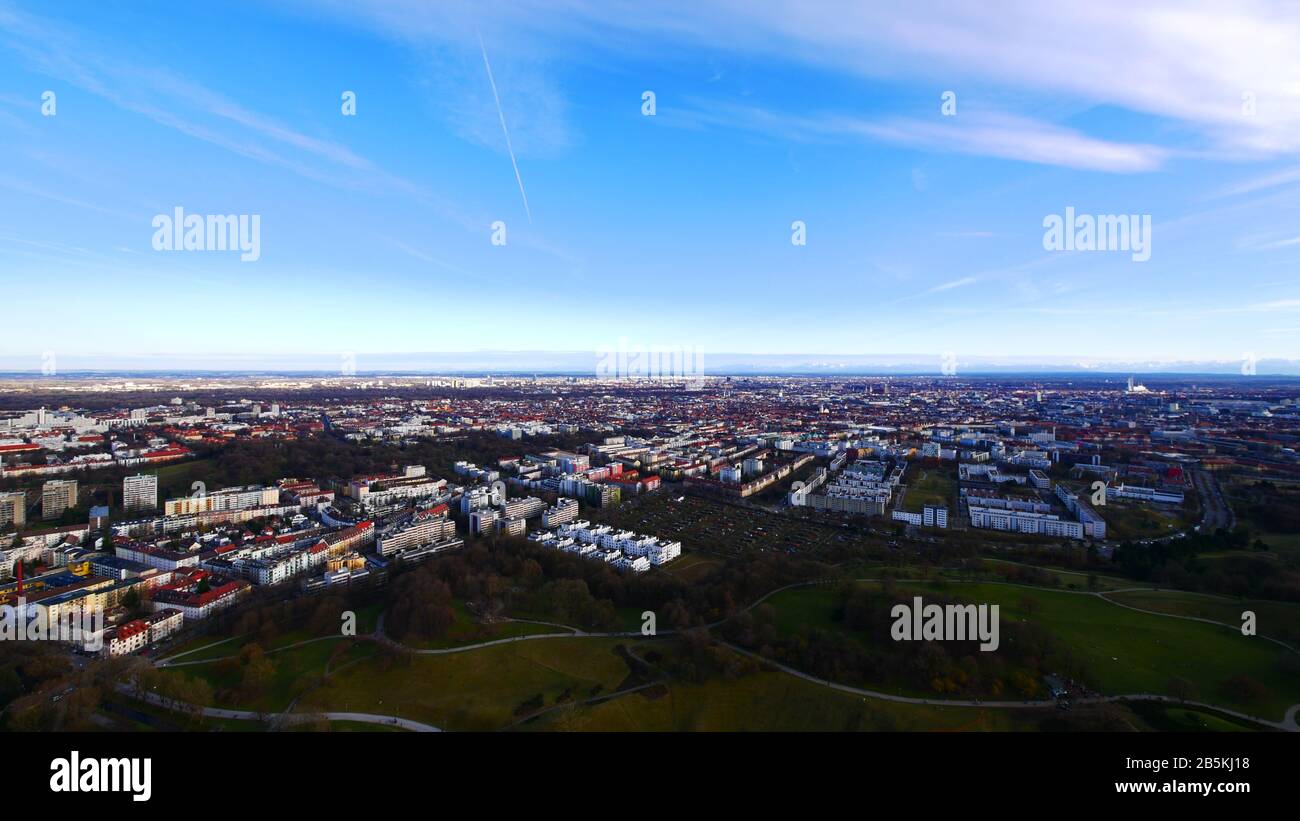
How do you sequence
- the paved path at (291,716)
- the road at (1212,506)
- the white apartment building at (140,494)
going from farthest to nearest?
the white apartment building at (140,494), the road at (1212,506), the paved path at (291,716)

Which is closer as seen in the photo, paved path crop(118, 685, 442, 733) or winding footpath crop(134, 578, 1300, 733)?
paved path crop(118, 685, 442, 733)

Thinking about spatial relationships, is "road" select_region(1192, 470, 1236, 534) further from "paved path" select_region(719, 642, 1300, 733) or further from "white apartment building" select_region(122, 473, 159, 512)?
"white apartment building" select_region(122, 473, 159, 512)

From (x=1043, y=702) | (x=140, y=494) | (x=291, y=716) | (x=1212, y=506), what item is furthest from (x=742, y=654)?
(x=140, y=494)

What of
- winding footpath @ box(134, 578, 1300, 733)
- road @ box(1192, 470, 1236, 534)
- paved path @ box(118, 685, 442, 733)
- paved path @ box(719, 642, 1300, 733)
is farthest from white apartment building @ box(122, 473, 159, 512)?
road @ box(1192, 470, 1236, 534)

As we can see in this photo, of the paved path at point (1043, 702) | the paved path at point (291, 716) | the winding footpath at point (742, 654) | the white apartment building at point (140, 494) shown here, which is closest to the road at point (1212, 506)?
the winding footpath at point (742, 654)

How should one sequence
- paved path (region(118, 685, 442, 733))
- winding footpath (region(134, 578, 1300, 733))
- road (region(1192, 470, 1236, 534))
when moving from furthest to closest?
road (region(1192, 470, 1236, 534))
winding footpath (region(134, 578, 1300, 733))
paved path (region(118, 685, 442, 733))

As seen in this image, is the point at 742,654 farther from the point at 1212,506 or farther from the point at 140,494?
the point at 140,494

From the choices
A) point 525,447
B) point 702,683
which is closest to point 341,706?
point 702,683

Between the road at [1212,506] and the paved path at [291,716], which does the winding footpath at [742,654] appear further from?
the road at [1212,506]

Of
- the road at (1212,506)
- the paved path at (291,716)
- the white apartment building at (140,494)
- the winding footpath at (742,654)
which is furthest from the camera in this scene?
the white apartment building at (140,494)

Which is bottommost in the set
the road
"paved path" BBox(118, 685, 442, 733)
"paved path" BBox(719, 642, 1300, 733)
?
"paved path" BBox(118, 685, 442, 733)
